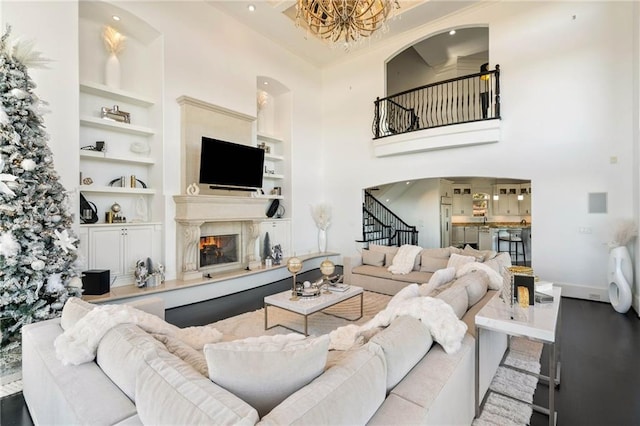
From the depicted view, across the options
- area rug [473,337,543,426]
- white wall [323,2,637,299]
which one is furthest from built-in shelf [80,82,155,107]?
area rug [473,337,543,426]

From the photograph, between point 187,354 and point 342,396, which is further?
point 187,354

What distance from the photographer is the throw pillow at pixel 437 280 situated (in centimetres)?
284

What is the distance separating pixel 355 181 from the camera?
25.7ft

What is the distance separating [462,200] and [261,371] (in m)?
11.3

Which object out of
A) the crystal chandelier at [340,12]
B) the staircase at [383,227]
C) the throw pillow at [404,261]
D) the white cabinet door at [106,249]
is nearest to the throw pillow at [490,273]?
the throw pillow at [404,261]

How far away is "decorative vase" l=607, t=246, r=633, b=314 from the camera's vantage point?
4262 mm

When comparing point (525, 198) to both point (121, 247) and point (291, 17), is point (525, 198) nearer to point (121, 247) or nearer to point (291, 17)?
point (291, 17)

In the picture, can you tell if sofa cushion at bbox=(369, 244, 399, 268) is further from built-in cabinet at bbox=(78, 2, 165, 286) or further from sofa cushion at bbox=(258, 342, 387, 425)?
sofa cushion at bbox=(258, 342, 387, 425)

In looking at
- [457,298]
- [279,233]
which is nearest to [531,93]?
[457,298]

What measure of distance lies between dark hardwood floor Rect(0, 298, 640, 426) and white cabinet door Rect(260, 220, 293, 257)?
15.3 ft

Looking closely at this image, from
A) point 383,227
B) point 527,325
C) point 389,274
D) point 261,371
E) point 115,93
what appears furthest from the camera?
point 383,227

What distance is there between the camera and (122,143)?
504cm

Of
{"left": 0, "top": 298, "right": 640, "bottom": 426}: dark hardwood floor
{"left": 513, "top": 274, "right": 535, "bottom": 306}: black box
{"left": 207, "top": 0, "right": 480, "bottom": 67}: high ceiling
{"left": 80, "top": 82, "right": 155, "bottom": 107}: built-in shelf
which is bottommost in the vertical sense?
{"left": 0, "top": 298, "right": 640, "bottom": 426}: dark hardwood floor

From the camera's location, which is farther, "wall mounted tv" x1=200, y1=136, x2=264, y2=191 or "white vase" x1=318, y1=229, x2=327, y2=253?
"white vase" x1=318, y1=229, x2=327, y2=253
